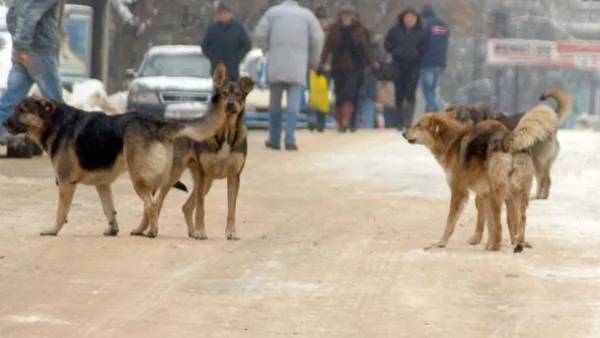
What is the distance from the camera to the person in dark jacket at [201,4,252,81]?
25.8 meters

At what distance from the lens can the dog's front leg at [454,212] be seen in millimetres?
13203

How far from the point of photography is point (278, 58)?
24.0m

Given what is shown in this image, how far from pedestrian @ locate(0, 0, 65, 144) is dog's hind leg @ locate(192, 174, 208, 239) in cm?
597

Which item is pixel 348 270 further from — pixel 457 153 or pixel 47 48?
pixel 47 48

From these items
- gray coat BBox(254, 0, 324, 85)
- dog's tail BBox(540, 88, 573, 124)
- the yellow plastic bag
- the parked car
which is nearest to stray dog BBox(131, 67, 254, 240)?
dog's tail BBox(540, 88, 573, 124)

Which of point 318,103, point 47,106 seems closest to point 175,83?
point 318,103

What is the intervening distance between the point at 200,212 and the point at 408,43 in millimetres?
17432

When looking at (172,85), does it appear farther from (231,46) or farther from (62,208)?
(62,208)

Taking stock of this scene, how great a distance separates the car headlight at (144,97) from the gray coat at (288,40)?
7.19m

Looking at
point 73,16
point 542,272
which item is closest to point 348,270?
point 542,272

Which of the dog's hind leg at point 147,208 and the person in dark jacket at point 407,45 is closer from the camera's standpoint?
the dog's hind leg at point 147,208

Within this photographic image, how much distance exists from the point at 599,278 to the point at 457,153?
203 centimetres

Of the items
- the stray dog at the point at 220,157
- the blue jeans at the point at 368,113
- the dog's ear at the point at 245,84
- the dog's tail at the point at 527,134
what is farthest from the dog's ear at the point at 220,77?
the blue jeans at the point at 368,113

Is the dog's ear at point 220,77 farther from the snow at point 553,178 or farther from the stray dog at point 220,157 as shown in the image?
the snow at point 553,178
